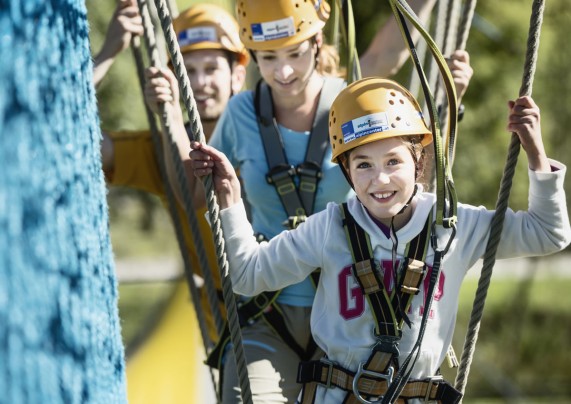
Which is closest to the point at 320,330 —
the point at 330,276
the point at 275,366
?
the point at 330,276

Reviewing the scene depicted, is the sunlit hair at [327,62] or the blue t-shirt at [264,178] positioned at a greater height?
the sunlit hair at [327,62]

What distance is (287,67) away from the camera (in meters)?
3.38

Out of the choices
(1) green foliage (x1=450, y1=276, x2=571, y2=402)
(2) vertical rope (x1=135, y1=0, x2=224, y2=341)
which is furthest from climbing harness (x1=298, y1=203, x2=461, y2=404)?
(1) green foliage (x1=450, y1=276, x2=571, y2=402)

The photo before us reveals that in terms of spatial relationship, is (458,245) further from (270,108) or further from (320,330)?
(270,108)

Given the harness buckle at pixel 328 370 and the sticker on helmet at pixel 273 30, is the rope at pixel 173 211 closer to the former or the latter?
the sticker on helmet at pixel 273 30

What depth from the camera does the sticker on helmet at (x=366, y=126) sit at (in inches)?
106

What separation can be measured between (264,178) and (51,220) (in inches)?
58.6

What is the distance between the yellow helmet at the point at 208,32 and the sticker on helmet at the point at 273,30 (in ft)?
2.29

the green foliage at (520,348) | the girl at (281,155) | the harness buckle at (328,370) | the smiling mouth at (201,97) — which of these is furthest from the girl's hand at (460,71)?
the green foliage at (520,348)

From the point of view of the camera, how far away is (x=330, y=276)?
2.76 m

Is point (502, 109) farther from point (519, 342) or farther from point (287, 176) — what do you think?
point (287, 176)

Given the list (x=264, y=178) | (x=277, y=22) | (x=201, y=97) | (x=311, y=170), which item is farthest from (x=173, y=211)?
(x=277, y=22)

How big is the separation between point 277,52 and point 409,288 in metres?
1.05

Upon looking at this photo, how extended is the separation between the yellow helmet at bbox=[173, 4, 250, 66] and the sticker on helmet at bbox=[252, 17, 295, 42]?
699mm
